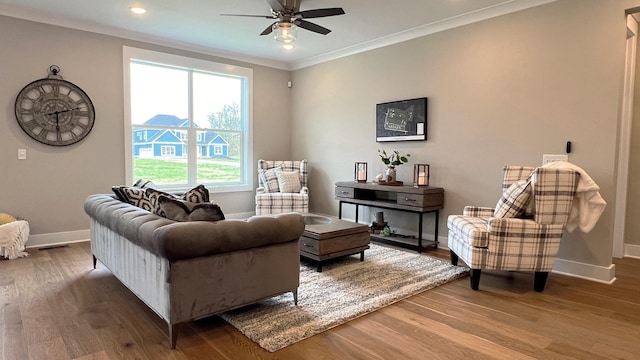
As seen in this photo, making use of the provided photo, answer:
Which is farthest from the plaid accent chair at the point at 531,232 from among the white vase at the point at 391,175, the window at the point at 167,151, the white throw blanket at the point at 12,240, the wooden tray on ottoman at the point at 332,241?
the white throw blanket at the point at 12,240

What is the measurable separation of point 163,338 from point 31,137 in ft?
11.7

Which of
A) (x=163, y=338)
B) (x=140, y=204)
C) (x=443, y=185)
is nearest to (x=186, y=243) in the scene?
(x=163, y=338)

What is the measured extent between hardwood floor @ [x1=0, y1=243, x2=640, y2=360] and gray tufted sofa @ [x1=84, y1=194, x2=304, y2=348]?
196 mm

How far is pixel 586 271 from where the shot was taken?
355 centimetres

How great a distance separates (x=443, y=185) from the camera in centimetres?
470

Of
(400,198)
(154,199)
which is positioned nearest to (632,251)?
(400,198)

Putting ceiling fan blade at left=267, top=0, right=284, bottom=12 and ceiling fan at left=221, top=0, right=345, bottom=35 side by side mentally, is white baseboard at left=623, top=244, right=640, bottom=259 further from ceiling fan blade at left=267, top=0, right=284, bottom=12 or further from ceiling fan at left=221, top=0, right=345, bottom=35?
ceiling fan blade at left=267, top=0, right=284, bottom=12

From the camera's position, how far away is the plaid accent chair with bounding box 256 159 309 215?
570 cm

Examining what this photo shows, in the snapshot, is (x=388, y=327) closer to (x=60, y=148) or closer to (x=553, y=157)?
(x=553, y=157)

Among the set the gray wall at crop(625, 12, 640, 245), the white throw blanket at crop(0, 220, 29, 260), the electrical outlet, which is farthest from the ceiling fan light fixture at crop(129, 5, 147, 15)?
the gray wall at crop(625, 12, 640, 245)

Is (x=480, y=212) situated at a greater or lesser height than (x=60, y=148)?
lesser

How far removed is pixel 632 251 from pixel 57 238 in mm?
6779

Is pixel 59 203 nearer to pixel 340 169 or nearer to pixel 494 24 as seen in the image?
pixel 340 169

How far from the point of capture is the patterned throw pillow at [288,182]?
5977 millimetres
